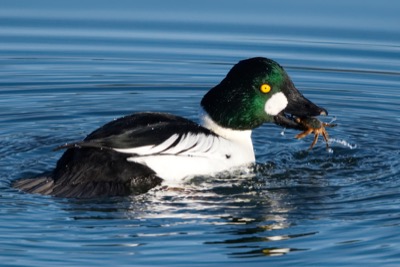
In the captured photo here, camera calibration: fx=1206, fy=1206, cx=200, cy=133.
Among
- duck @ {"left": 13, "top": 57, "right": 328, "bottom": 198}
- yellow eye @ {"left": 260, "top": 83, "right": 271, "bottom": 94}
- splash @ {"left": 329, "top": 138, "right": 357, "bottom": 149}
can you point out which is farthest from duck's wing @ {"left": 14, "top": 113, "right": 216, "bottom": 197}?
splash @ {"left": 329, "top": 138, "right": 357, "bottom": 149}

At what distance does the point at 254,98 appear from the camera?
488 inches

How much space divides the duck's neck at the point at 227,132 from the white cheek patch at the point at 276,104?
35cm

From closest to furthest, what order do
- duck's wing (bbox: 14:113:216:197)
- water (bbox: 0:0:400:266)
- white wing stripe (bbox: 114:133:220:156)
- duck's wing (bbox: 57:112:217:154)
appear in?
water (bbox: 0:0:400:266)
duck's wing (bbox: 14:113:216:197)
duck's wing (bbox: 57:112:217:154)
white wing stripe (bbox: 114:133:220:156)

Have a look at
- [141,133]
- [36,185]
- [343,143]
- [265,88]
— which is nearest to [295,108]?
[265,88]

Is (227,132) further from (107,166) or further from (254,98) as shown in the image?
(107,166)

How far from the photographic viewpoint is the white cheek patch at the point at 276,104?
12461mm

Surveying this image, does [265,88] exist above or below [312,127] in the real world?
above

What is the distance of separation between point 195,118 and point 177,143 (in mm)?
2807

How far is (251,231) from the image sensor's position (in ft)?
33.6

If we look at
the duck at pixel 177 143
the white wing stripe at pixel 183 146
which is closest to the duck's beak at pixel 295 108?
the duck at pixel 177 143

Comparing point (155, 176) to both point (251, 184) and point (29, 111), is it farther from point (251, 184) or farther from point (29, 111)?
point (29, 111)

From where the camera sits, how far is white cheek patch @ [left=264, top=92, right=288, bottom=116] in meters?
12.5

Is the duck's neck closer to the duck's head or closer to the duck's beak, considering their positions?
the duck's head

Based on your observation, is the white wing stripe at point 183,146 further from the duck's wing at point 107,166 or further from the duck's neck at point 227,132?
the duck's neck at point 227,132
